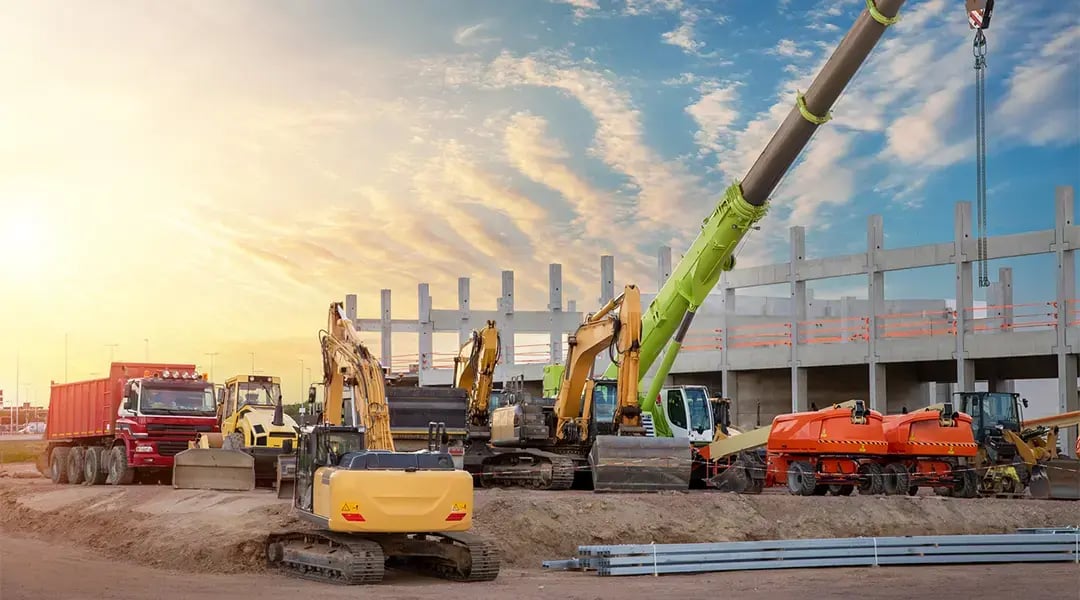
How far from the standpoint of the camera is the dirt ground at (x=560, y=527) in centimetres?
1906

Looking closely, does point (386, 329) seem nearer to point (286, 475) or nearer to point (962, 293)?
point (962, 293)

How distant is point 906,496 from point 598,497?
7526 millimetres

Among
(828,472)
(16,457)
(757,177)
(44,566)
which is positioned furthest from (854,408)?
(16,457)

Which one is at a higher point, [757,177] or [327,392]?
[757,177]

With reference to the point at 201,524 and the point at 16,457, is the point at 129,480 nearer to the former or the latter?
the point at 201,524

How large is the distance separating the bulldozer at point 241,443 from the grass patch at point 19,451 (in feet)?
92.5

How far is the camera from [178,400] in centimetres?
3472

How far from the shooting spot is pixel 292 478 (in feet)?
71.6

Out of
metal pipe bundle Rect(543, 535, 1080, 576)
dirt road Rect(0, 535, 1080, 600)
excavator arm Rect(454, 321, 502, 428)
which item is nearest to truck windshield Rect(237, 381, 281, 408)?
excavator arm Rect(454, 321, 502, 428)

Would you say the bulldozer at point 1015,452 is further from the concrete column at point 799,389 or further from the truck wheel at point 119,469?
the truck wheel at point 119,469

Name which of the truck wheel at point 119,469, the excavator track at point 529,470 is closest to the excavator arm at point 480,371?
the excavator track at point 529,470

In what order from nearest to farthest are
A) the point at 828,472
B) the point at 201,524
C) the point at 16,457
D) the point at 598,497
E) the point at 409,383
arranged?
the point at 201,524 → the point at 598,497 → the point at 828,472 → the point at 409,383 → the point at 16,457

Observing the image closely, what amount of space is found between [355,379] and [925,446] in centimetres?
1394

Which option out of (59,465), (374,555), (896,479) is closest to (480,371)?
(896,479)
